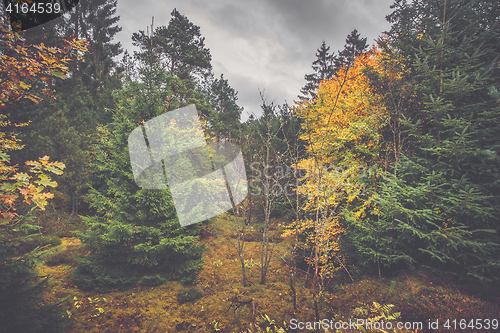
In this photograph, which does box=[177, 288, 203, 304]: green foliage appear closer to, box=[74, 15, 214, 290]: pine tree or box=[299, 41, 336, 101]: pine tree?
box=[74, 15, 214, 290]: pine tree

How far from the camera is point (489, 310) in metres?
4.13

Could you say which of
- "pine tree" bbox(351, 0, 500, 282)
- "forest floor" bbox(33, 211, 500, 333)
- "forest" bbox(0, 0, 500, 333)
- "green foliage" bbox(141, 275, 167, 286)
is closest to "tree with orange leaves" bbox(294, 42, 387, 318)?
"forest" bbox(0, 0, 500, 333)

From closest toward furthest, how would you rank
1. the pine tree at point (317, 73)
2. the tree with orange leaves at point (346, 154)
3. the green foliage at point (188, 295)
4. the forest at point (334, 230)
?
the forest at point (334, 230) → the green foliage at point (188, 295) → the tree with orange leaves at point (346, 154) → the pine tree at point (317, 73)

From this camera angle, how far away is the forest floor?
4.31m

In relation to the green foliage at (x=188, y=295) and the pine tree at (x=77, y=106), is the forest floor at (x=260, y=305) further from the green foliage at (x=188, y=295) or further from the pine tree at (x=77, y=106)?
the pine tree at (x=77, y=106)

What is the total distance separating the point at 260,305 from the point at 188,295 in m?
2.01

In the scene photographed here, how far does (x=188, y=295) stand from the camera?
216 inches

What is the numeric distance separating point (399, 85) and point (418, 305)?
21.4 ft

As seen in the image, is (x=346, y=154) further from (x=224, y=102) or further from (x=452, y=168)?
(x=224, y=102)

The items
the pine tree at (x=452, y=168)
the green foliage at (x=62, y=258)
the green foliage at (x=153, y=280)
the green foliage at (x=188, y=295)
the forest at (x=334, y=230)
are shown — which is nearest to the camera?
the forest at (x=334, y=230)

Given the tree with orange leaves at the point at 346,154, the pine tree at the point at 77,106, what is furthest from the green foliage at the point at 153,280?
the pine tree at the point at 77,106

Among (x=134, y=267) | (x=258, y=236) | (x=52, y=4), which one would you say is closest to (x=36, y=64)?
(x=52, y=4)

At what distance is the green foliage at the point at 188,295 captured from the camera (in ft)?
17.7

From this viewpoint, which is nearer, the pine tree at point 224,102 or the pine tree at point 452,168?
the pine tree at point 452,168
